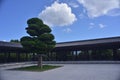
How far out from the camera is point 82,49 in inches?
1027

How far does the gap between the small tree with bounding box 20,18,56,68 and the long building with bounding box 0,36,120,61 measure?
405 centimetres

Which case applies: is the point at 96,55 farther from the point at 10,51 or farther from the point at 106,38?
the point at 10,51

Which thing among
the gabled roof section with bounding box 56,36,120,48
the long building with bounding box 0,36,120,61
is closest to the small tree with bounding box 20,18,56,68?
the long building with bounding box 0,36,120,61

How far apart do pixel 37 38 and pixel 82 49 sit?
888cm

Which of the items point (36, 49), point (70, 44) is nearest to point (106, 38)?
point (70, 44)

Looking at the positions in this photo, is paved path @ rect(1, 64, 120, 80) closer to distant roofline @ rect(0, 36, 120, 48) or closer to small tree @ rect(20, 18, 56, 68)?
small tree @ rect(20, 18, 56, 68)

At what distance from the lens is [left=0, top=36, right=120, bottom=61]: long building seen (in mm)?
22950

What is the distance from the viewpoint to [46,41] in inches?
727

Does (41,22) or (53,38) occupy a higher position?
(41,22)

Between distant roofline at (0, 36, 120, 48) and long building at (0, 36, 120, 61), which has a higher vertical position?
distant roofline at (0, 36, 120, 48)

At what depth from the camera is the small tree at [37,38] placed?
18000 millimetres

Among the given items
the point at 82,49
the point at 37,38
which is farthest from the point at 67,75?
the point at 82,49

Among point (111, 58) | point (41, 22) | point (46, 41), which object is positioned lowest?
point (111, 58)

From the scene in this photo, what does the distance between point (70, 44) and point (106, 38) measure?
14.8ft
